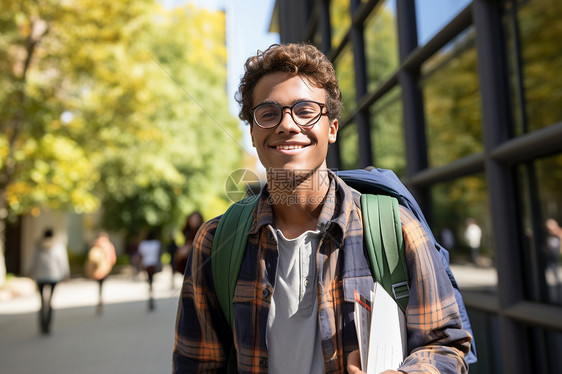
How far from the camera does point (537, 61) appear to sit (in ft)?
9.08

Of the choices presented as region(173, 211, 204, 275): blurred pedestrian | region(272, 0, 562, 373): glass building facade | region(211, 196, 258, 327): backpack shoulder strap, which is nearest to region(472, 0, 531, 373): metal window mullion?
region(272, 0, 562, 373): glass building facade

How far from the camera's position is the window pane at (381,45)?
4945mm

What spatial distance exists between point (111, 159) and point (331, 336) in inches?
689

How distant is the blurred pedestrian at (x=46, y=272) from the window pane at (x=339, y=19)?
→ 243 inches

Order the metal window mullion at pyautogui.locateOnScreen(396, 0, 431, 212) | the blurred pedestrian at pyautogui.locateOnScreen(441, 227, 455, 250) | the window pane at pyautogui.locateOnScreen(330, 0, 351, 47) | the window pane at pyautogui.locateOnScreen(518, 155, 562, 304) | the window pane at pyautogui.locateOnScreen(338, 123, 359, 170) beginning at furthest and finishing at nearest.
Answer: the window pane at pyautogui.locateOnScreen(338, 123, 359, 170)
the window pane at pyautogui.locateOnScreen(330, 0, 351, 47)
the metal window mullion at pyautogui.locateOnScreen(396, 0, 431, 212)
the blurred pedestrian at pyautogui.locateOnScreen(441, 227, 455, 250)
the window pane at pyautogui.locateOnScreen(518, 155, 562, 304)

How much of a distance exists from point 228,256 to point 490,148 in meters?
1.88

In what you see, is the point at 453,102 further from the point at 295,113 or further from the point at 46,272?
the point at 46,272

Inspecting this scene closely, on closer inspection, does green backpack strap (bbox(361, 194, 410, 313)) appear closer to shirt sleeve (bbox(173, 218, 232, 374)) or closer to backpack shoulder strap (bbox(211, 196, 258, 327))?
backpack shoulder strap (bbox(211, 196, 258, 327))

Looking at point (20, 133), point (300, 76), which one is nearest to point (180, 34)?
point (20, 133)

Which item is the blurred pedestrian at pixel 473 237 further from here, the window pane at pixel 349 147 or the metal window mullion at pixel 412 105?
the window pane at pixel 349 147

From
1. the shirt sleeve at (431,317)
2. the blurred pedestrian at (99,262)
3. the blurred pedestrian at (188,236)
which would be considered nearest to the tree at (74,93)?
the blurred pedestrian at (99,262)

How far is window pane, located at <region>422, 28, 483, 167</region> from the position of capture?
11.3 feet

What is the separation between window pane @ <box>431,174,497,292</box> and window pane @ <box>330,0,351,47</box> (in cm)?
305

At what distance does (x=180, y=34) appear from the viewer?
19.2 meters
